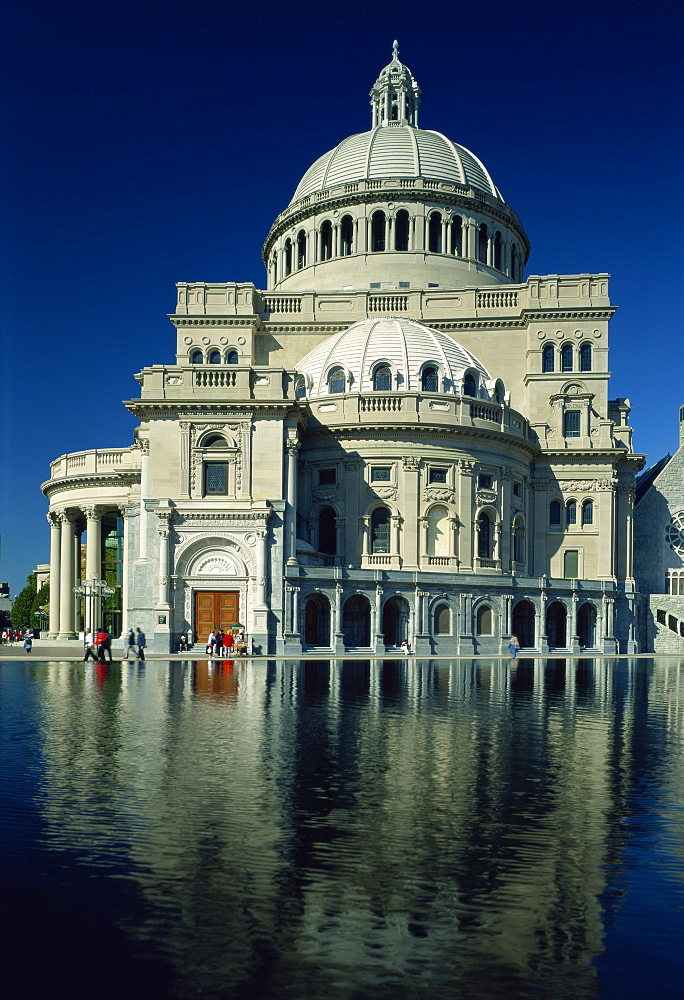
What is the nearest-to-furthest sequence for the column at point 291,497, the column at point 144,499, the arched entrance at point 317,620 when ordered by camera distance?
the column at point 144,499 → the column at point 291,497 → the arched entrance at point 317,620

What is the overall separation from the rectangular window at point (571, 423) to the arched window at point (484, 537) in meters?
12.1

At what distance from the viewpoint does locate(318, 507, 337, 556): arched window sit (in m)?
67.2

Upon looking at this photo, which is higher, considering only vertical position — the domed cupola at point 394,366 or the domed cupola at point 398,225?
the domed cupola at point 398,225

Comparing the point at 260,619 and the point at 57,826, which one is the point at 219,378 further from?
the point at 57,826

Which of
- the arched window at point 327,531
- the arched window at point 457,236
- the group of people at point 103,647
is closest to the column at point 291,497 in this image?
the arched window at point 327,531

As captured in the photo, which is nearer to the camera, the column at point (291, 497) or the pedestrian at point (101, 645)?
the pedestrian at point (101, 645)

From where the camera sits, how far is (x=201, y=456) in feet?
190

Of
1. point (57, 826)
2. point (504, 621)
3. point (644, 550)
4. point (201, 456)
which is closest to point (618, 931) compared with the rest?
point (57, 826)

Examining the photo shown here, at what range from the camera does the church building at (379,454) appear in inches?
2242

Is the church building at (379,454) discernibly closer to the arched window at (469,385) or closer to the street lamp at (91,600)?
the arched window at (469,385)

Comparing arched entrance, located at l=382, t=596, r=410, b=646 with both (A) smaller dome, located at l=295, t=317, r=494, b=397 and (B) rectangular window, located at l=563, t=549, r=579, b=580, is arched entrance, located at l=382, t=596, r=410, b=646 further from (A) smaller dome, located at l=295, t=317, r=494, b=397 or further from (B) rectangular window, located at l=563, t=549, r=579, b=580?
(B) rectangular window, located at l=563, t=549, r=579, b=580

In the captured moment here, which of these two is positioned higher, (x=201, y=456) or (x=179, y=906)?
(x=201, y=456)

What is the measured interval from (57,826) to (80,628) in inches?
2823

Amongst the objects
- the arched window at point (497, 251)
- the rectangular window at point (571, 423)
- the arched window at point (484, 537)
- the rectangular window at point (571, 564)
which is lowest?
the rectangular window at point (571, 564)
